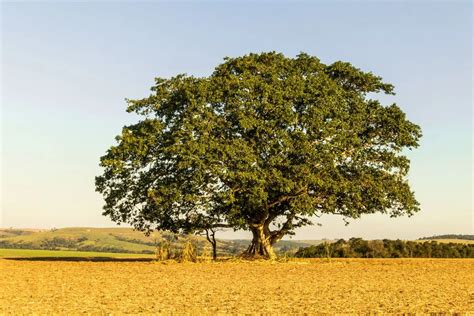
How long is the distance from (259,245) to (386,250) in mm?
12845

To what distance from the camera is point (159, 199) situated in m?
34.8

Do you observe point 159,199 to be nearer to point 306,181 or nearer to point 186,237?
point 186,237

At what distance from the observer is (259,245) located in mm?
39938

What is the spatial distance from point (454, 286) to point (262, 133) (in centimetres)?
1649

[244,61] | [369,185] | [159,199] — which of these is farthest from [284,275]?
[244,61]

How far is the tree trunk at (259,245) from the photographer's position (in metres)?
39.4

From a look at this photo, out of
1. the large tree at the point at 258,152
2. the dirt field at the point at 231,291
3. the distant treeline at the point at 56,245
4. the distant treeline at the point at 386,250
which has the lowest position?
the distant treeline at the point at 56,245

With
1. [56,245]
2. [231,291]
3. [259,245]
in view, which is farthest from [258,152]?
[56,245]

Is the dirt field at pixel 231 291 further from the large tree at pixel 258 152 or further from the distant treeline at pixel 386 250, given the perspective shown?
the distant treeline at pixel 386 250

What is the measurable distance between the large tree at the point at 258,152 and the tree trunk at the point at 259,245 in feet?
0.22

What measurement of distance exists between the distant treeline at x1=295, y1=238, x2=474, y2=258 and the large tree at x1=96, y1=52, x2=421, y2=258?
784 centimetres

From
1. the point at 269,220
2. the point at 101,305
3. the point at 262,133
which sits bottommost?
the point at 101,305

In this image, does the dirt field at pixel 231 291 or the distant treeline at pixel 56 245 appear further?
the distant treeline at pixel 56 245

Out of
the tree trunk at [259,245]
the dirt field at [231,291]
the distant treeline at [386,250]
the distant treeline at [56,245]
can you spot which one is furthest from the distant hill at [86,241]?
the dirt field at [231,291]
